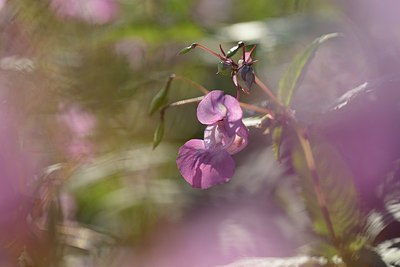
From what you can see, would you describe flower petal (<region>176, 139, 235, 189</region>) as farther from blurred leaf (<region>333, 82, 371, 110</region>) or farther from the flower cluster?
blurred leaf (<region>333, 82, 371, 110</region>)

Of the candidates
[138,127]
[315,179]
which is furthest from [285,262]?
[138,127]

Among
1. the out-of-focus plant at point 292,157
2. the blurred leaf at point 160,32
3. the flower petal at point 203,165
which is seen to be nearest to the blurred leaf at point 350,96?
the out-of-focus plant at point 292,157

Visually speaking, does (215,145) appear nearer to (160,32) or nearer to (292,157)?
(292,157)

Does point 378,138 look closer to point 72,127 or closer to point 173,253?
point 173,253

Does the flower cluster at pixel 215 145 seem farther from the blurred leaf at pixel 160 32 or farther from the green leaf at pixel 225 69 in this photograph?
the blurred leaf at pixel 160 32

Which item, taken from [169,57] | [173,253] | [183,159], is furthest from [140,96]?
[183,159]

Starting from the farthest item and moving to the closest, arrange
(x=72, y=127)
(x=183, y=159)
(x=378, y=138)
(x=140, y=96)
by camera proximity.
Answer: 1. (x=140, y=96)
2. (x=72, y=127)
3. (x=378, y=138)
4. (x=183, y=159)
